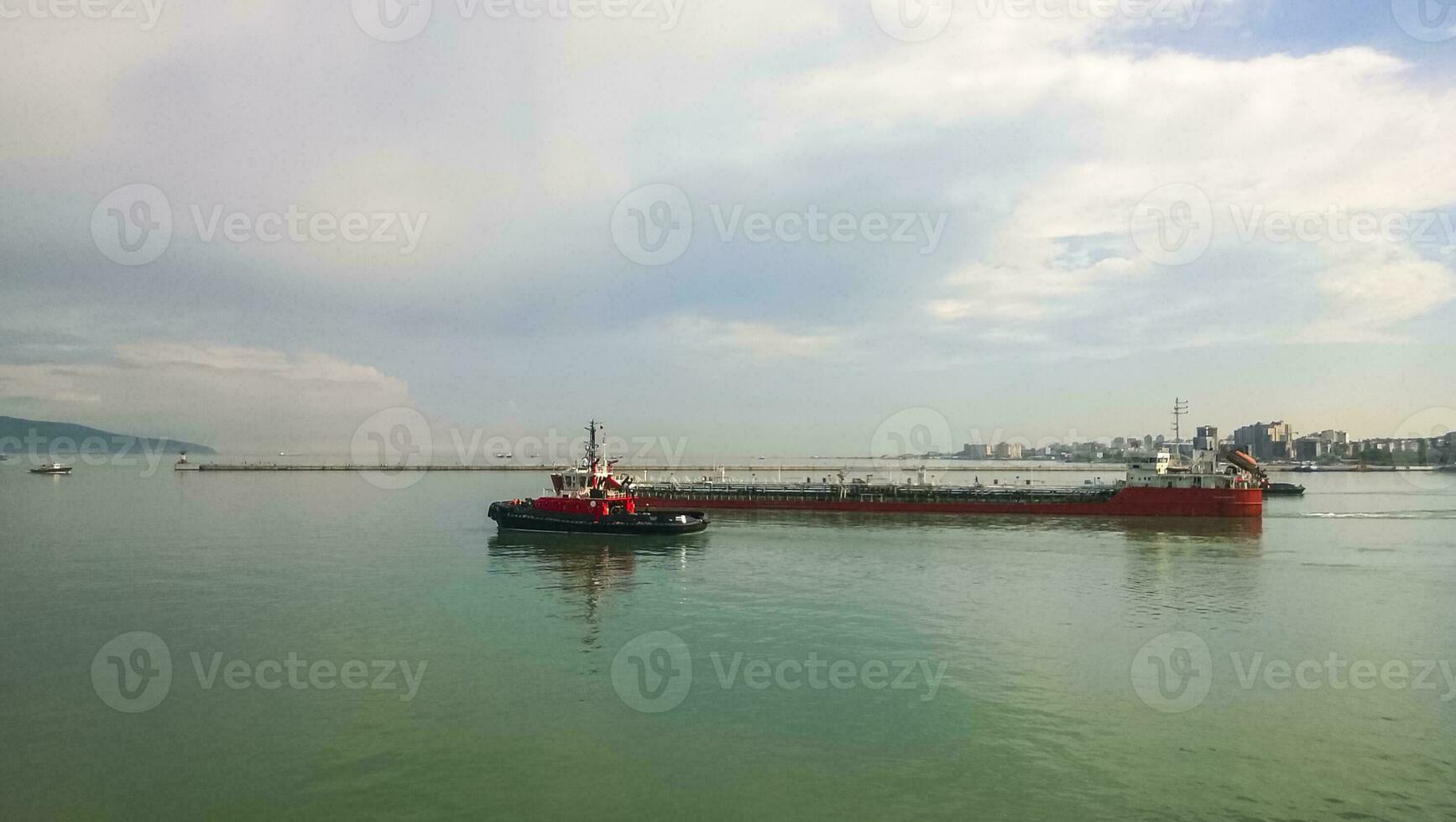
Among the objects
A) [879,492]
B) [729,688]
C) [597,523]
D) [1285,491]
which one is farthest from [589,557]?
[1285,491]

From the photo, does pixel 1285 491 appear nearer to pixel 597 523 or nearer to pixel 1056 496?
pixel 1056 496

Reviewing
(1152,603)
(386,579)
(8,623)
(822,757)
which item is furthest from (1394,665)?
(8,623)

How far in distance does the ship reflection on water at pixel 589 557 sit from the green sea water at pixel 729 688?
1.30ft

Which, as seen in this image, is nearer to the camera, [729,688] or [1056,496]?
[729,688]

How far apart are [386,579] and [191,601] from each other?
293 inches

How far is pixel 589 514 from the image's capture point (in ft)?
166

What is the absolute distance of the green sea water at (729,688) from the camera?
45.9ft

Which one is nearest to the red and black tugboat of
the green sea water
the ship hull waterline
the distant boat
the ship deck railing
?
the ship hull waterline

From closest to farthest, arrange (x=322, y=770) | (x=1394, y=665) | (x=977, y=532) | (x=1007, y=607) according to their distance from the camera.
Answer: (x=322, y=770) < (x=1394, y=665) < (x=1007, y=607) < (x=977, y=532)

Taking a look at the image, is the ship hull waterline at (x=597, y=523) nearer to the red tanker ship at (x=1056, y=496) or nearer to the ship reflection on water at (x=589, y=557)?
the ship reflection on water at (x=589, y=557)

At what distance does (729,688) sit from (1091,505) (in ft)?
177

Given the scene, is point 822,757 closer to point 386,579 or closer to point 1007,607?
point 1007,607

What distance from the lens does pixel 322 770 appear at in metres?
14.8

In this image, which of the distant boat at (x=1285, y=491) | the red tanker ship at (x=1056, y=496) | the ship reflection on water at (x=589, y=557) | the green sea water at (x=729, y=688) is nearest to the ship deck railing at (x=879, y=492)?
the red tanker ship at (x=1056, y=496)
